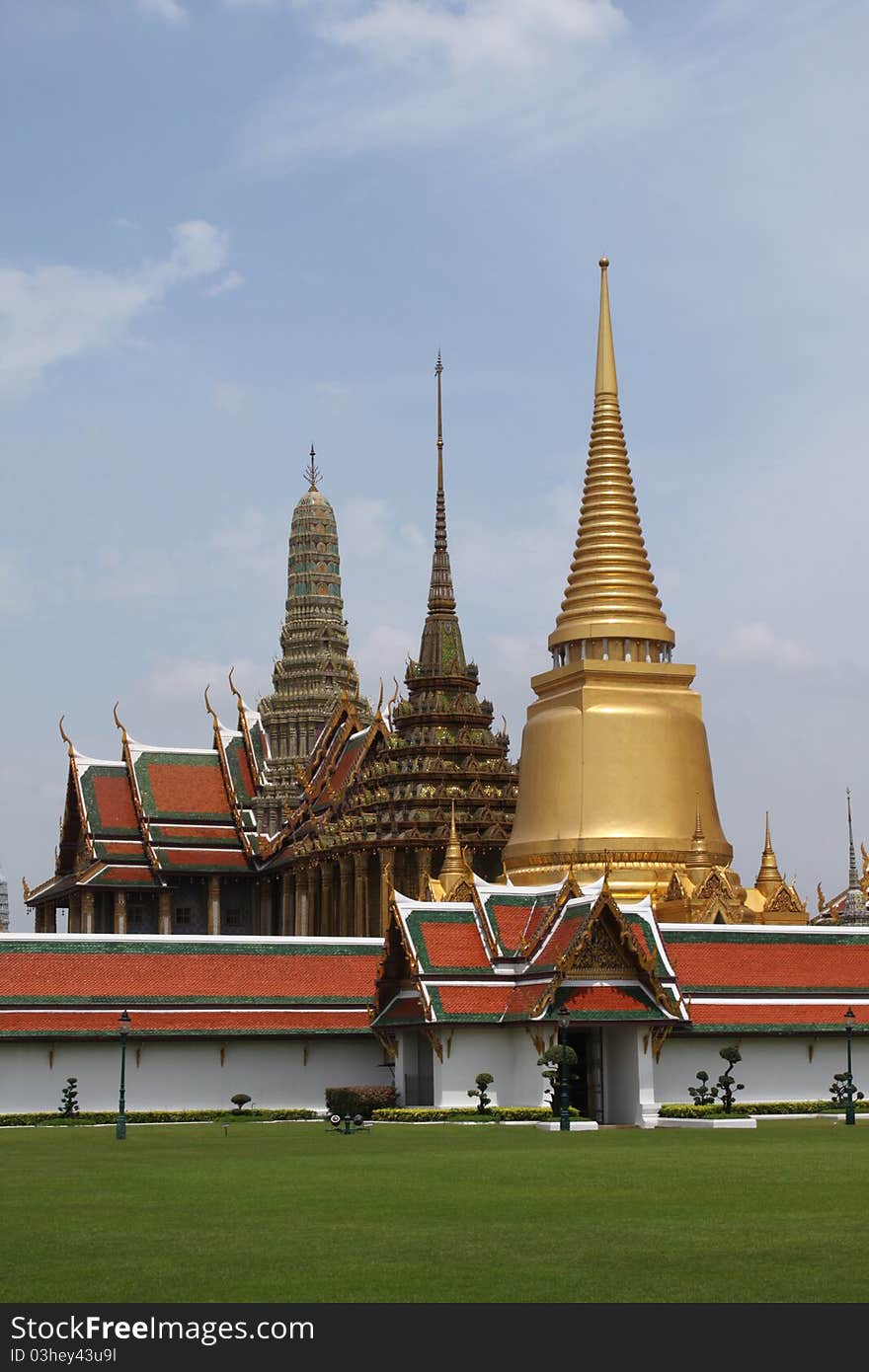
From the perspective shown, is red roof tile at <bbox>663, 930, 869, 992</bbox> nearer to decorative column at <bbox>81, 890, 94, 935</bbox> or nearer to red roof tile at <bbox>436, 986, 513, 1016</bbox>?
red roof tile at <bbox>436, 986, 513, 1016</bbox>

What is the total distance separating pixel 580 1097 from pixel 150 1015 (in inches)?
334

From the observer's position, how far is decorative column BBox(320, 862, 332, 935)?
68.8 meters

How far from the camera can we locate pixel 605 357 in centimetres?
5806

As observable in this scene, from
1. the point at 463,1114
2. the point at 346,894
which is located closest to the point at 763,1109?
Answer: the point at 463,1114

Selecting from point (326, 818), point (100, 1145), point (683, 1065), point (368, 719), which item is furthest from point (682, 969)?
point (368, 719)

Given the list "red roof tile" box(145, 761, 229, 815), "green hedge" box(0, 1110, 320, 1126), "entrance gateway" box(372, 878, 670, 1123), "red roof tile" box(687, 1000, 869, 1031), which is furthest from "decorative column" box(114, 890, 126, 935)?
"red roof tile" box(687, 1000, 869, 1031)

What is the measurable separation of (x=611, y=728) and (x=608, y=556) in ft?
16.2

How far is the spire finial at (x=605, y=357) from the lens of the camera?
57875mm

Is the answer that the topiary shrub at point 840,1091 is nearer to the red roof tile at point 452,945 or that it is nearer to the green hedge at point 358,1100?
the red roof tile at point 452,945

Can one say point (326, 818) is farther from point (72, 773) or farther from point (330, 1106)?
point (330, 1106)

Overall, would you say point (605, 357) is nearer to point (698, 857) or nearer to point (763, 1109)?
point (698, 857)

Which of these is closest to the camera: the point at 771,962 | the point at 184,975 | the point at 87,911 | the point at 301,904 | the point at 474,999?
the point at 474,999

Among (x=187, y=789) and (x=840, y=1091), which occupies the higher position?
(x=187, y=789)

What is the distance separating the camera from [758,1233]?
16.5 metres
